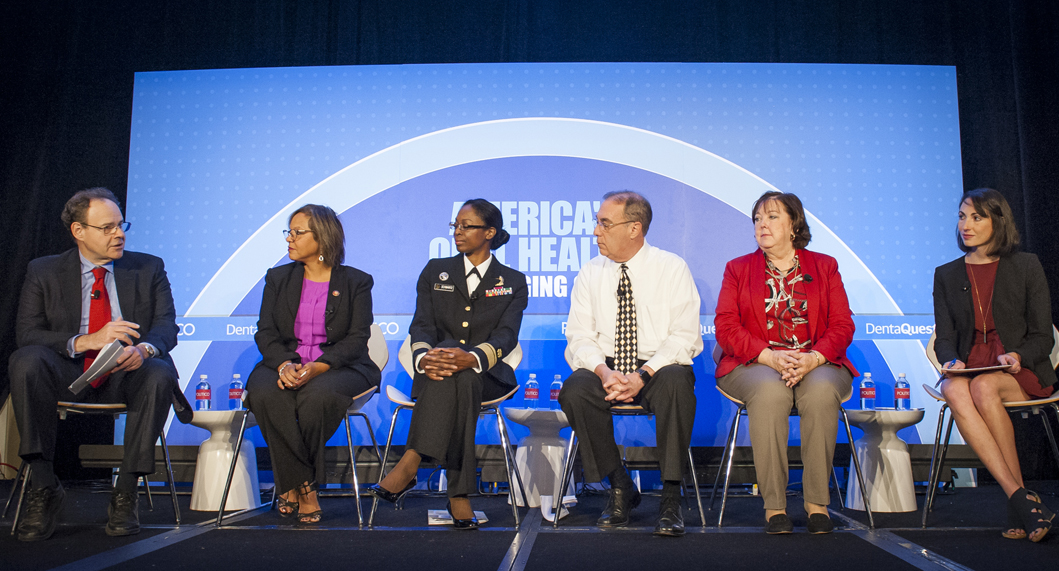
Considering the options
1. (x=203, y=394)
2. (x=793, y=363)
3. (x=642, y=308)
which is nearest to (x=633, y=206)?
(x=642, y=308)

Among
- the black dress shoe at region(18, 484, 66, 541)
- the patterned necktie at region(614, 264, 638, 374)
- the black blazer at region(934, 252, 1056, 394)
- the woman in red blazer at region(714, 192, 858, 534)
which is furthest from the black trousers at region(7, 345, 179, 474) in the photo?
the black blazer at region(934, 252, 1056, 394)

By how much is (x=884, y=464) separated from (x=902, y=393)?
83 cm

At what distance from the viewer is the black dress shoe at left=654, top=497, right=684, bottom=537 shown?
8.26 feet

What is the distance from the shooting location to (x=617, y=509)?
9.08 ft

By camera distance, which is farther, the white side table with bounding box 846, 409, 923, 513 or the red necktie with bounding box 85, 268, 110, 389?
the white side table with bounding box 846, 409, 923, 513

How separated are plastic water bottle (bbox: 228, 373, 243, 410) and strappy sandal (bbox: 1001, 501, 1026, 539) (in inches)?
148

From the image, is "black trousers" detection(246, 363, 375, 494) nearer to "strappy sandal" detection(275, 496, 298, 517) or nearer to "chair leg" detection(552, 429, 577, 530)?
"strappy sandal" detection(275, 496, 298, 517)

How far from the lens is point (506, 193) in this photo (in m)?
4.46

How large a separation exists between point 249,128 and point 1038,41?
5052 mm

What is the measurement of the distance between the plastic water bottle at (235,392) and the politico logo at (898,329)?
3758 mm

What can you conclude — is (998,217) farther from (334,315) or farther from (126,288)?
(126,288)

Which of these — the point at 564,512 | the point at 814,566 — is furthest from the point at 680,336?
the point at 814,566

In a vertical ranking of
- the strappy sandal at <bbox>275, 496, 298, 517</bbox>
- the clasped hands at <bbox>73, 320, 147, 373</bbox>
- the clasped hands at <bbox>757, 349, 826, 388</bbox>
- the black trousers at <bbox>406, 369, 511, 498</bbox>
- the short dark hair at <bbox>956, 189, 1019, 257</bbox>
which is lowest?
the strappy sandal at <bbox>275, 496, 298, 517</bbox>

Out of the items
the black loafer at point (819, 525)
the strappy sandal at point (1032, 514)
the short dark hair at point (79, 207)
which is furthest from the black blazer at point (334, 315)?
the strappy sandal at point (1032, 514)
